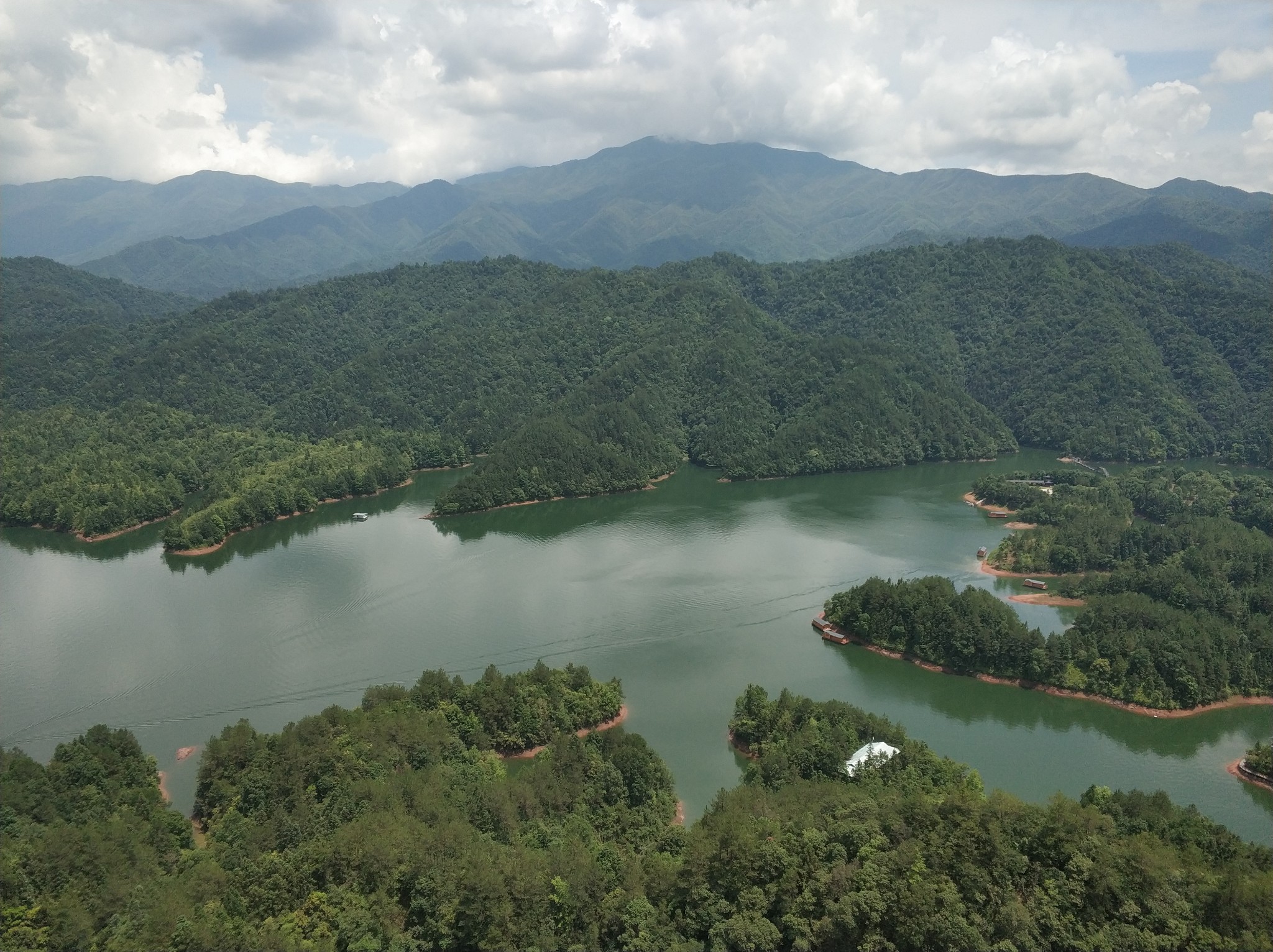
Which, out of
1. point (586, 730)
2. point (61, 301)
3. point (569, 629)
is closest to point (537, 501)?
point (569, 629)

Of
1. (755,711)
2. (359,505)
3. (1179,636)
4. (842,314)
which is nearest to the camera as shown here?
(755,711)

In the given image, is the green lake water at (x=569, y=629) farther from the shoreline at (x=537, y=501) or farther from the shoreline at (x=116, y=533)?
the shoreline at (x=537, y=501)

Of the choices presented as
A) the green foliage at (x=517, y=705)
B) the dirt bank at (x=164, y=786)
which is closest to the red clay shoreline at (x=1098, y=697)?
the green foliage at (x=517, y=705)

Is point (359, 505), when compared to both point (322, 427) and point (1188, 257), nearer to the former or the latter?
point (322, 427)

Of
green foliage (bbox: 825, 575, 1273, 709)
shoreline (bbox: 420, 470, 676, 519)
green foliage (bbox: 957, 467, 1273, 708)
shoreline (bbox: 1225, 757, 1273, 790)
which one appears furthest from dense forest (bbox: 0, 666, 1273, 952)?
shoreline (bbox: 420, 470, 676, 519)

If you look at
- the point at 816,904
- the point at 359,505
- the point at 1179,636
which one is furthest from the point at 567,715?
the point at 359,505

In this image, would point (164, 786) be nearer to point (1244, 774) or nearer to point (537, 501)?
point (1244, 774)
